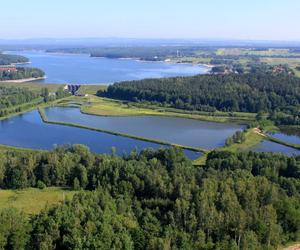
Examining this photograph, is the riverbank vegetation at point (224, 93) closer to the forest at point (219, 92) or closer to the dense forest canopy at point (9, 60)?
the forest at point (219, 92)

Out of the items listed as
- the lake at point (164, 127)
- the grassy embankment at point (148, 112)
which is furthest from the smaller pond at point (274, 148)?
the grassy embankment at point (148, 112)

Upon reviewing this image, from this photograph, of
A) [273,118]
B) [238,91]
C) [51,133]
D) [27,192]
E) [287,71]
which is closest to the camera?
[27,192]

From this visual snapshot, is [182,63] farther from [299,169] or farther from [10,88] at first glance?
[299,169]

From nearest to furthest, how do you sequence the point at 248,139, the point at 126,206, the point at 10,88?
the point at 126,206, the point at 248,139, the point at 10,88

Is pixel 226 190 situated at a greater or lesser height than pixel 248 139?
greater

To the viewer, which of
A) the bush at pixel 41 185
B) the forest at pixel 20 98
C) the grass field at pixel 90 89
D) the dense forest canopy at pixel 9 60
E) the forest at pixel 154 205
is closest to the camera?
the forest at pixel 154 205

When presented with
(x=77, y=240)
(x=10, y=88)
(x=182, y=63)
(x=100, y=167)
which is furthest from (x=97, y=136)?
(x=182, y=63)

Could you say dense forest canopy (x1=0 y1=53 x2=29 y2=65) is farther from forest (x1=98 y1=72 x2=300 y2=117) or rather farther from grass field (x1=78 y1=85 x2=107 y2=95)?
forest (x1=98 y1=72 x2=300 y2=117)

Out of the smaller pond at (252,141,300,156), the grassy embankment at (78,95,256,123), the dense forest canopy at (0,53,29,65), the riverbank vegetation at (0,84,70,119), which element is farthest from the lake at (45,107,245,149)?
the dense forest canopy at (0,53,29,65)
